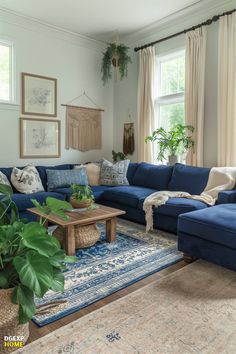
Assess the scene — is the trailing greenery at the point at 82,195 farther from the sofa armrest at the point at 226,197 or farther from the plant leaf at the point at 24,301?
the plant leaf at the point at 24,301

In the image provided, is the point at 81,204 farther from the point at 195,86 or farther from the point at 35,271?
the point at 195,86

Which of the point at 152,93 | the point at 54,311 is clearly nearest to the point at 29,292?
the point at 54,311

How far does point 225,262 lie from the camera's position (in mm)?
2246

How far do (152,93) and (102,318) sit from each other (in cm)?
392

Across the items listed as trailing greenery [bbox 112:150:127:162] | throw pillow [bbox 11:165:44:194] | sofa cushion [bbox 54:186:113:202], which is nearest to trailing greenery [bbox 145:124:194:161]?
trailing greenery [bbox 112:150:127:162]

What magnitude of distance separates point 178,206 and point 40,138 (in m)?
2.69

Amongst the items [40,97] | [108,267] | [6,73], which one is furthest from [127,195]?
[6,73]

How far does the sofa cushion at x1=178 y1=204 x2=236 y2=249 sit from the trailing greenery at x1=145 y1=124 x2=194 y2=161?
5.41ft

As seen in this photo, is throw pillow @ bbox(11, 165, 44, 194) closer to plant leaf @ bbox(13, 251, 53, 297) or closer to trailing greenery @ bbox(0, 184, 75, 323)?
trailing greenery @ bbox(0, 184, 75, 323)

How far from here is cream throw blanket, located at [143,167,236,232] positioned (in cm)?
329

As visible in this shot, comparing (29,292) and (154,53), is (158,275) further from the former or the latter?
(154,53)

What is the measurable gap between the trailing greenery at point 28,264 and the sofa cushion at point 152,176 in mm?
2746

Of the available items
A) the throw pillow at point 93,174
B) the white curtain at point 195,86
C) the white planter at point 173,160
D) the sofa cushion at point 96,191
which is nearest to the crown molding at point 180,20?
the white curtain at point 195,86

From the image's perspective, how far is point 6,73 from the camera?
429cm
